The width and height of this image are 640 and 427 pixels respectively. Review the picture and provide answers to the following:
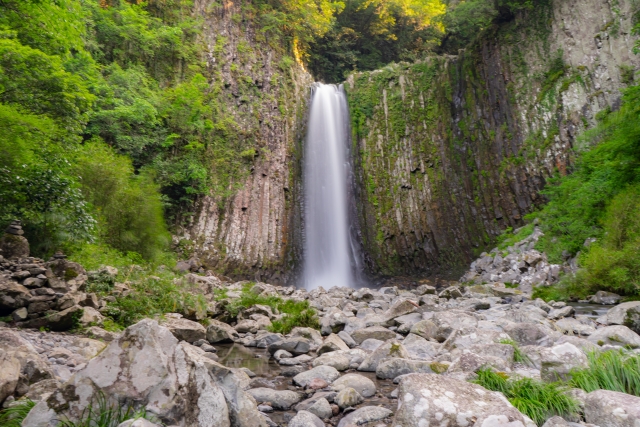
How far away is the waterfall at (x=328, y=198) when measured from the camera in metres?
21.0

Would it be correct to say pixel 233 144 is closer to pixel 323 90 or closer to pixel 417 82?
pixel 323 90

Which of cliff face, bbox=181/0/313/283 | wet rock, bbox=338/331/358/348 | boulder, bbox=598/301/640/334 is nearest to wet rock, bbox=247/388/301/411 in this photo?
wet rock, bbox=338/331/358/348

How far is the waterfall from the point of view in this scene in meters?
21.0

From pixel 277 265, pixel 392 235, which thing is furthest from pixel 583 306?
pixel 277 265

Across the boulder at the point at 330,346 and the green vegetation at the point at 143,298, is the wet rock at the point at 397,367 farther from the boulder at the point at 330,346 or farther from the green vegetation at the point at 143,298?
the green vegetation at the point at 143,298

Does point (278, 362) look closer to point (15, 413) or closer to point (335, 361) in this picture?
point (335, 361)

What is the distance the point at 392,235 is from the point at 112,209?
14.0 m

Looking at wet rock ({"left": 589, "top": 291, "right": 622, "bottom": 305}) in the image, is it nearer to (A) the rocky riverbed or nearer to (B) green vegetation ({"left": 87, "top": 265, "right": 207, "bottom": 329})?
(A) the rocky riverbed

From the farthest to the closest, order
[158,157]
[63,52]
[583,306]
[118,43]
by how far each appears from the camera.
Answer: [118,43]
[158,157]
[63,52]
[583,306]

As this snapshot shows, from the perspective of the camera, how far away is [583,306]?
9.62 metres

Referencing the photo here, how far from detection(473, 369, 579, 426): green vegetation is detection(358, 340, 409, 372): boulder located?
5.96 feet

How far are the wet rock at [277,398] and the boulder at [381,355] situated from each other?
1.32m

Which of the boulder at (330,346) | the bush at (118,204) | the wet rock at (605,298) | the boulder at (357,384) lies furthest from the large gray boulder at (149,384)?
the wet rock at (605,298)

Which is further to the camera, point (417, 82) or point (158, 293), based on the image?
point (417, 82)
